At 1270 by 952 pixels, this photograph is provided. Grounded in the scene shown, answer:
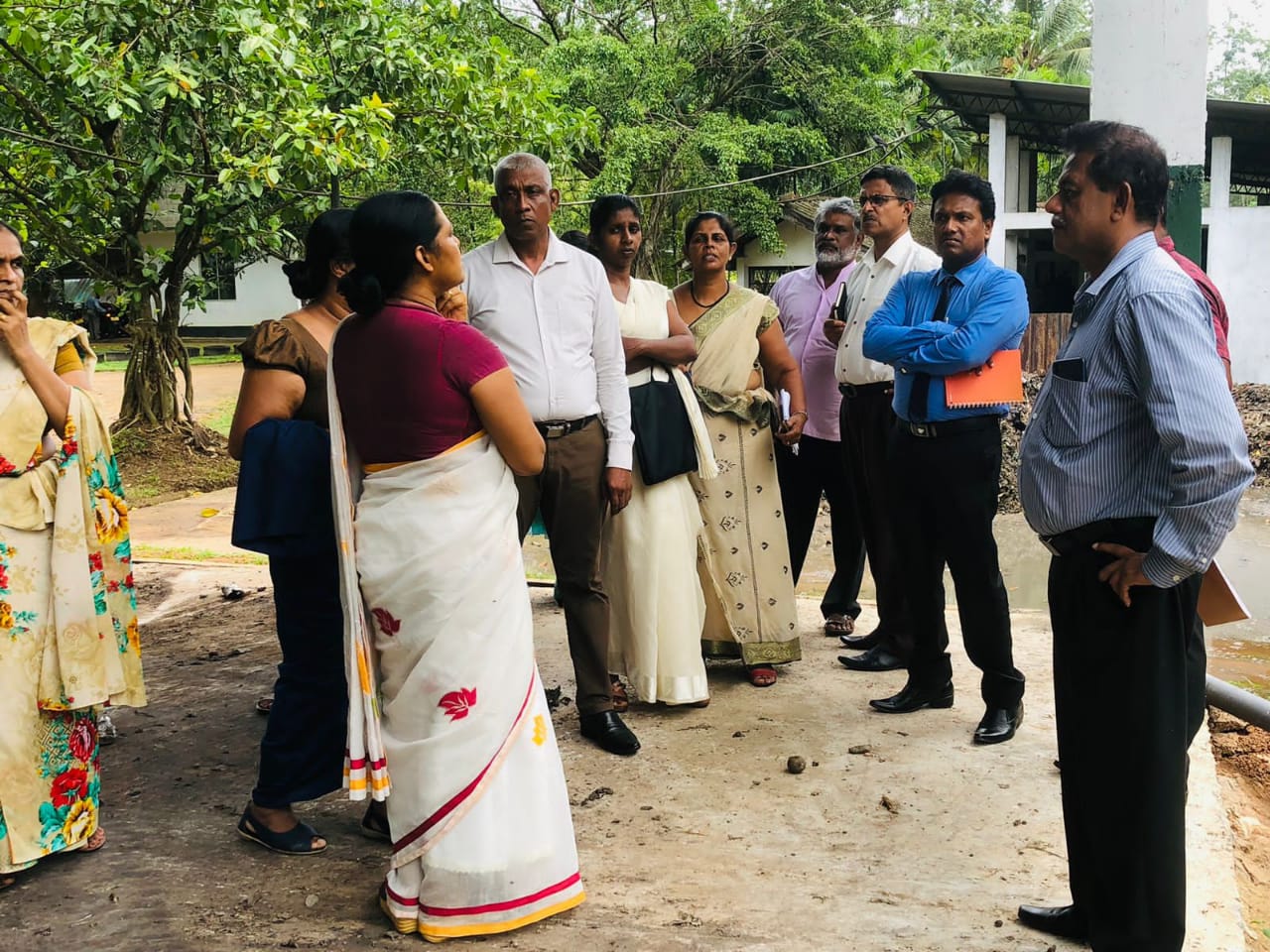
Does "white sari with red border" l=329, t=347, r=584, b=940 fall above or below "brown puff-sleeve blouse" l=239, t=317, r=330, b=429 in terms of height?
below

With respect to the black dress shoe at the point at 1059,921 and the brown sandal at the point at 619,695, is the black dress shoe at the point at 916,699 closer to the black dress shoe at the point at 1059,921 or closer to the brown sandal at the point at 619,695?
the brown sandal at the point at 619,695

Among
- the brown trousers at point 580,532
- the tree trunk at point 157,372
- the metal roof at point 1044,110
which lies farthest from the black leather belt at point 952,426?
the metal roof at point 1044,110

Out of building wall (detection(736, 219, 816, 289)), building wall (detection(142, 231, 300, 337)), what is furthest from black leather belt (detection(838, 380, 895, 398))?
building wall (detection(142, 231, 300, 337))

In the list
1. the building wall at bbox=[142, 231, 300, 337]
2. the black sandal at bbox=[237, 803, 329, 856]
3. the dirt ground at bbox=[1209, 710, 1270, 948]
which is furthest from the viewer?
the building wall at bbox=[142, 231, 300, 337]

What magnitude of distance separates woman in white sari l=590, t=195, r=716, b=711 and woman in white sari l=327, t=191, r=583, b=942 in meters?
1.68

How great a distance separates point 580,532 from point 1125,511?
213 cm

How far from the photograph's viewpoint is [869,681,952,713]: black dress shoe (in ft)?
14.9

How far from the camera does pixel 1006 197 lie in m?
20.1

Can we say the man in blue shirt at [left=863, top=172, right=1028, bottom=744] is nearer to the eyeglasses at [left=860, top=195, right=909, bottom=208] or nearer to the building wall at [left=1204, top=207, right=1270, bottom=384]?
the eyeglasses at [left=860, top=195, right=909, bottom=208]

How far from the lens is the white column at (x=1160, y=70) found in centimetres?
400

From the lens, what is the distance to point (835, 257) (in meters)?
5.76

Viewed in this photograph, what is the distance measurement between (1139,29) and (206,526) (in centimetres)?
859

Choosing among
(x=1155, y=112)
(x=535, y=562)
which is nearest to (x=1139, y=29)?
(x=1155, y=112)

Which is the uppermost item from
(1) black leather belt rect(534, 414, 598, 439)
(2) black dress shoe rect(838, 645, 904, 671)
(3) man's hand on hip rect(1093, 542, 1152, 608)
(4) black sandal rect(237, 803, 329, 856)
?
(1) black leather belt rect(534, 414, 598, 439)
